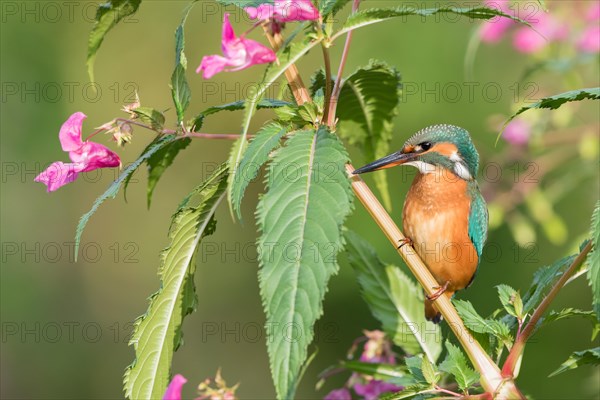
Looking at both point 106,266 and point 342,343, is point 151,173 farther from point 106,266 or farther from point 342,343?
point 106,266

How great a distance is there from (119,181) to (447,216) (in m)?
0.93

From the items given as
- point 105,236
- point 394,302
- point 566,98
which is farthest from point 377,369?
point 105,236

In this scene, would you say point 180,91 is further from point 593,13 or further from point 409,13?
point 593,13

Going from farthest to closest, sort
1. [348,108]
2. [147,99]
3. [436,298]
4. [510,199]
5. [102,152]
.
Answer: [147,99] < [510,199] < [348,108] < [102,152] < [436,298]

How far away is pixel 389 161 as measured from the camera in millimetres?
1681

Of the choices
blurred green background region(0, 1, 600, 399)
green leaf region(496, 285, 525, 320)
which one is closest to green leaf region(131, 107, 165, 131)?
green leaf region(496, 285, 525, 320)


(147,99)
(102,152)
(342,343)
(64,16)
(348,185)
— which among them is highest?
(64,16)

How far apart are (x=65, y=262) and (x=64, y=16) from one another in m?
1.95

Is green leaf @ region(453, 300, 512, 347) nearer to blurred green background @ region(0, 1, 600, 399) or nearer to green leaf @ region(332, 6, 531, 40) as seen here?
green leaf @ region(332, 6, 531, 40)

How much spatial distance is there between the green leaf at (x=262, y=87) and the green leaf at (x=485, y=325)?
0.42 metres

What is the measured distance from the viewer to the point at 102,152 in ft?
4.65

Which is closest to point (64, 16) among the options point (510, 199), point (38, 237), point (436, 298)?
point (38, 237)

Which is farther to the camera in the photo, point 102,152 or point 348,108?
point 348,108

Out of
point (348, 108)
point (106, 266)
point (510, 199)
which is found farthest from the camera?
point (106, 266)
